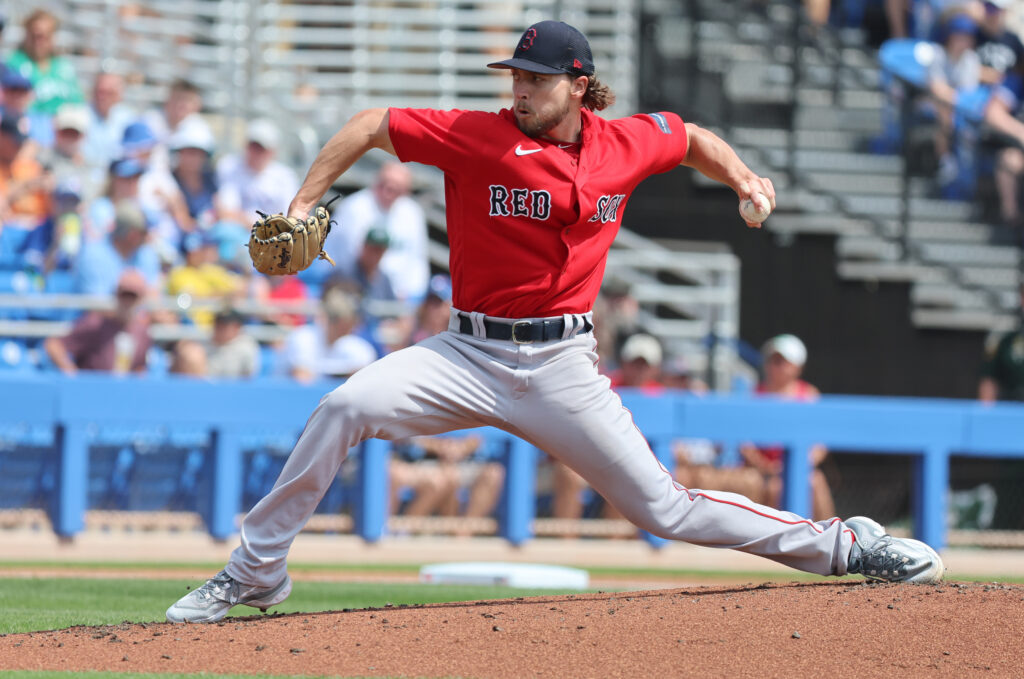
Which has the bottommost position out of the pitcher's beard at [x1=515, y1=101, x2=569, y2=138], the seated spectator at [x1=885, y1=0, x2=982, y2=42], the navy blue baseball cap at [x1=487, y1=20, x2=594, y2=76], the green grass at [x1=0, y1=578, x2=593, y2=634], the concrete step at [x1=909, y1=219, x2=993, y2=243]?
the green grass at [x1=0, y1=578, x2=593, y2=634]

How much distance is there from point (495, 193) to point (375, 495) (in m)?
5.55

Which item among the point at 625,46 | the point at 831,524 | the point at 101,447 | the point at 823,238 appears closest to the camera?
the point at 831,524

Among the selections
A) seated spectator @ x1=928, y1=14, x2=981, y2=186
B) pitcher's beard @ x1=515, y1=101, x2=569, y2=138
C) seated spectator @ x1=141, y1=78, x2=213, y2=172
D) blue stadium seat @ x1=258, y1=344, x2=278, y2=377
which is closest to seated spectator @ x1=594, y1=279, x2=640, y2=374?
blue stadium seat @ x1=258, y1=344, x2=278, y2=377

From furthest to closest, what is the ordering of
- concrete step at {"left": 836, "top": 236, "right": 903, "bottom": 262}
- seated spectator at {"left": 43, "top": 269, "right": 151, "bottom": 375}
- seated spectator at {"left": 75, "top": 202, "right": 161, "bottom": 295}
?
concrete step at {"left": 836, "top": 236, "right": 903, "bottom": 262}
seated spectator at {"left": 75, "top": 202, "right": 161, "bottom": 295}
seated spectator at {"left": 43, "top": 269, "right": 151, "bottom": 375}

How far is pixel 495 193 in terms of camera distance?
197 inches

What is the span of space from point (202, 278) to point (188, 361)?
1.22 meters

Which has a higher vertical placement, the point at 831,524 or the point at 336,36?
the point at 336,36

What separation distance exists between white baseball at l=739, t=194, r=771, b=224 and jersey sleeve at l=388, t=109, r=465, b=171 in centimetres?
108

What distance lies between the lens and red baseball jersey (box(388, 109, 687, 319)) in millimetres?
4977

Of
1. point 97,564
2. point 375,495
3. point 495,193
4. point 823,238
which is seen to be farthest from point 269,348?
point 495,193

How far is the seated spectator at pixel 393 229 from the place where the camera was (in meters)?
11.7

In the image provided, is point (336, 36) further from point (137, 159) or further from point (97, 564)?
point (97, 564)

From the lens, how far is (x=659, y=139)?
5316mm

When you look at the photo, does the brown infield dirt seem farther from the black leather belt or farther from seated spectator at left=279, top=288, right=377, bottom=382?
seated spectator at left=279, top=288, right=377, bottom=382
